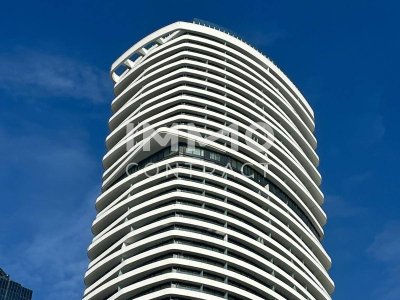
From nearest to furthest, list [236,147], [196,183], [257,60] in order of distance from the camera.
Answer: [196,183] → [236,147] → [257,60]

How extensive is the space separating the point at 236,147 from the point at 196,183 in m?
11.6

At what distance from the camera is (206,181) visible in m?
111

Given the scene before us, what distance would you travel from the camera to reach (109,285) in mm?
101938

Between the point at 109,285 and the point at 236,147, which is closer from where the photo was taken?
the point at 109,285

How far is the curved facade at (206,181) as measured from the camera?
3989 inches

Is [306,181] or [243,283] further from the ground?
[306,181]

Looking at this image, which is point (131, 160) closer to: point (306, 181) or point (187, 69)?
point (187, 69)

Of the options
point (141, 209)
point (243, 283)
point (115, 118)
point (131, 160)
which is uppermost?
point (115, 118)

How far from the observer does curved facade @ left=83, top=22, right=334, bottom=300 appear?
332 ft

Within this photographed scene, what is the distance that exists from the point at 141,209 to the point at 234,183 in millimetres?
13278

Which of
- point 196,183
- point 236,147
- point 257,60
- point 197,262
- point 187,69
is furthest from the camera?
point 257,60

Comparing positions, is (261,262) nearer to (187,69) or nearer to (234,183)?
(234,183)

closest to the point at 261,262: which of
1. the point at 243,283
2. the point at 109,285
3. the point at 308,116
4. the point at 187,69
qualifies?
the point at 243,283

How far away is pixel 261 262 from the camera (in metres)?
105
